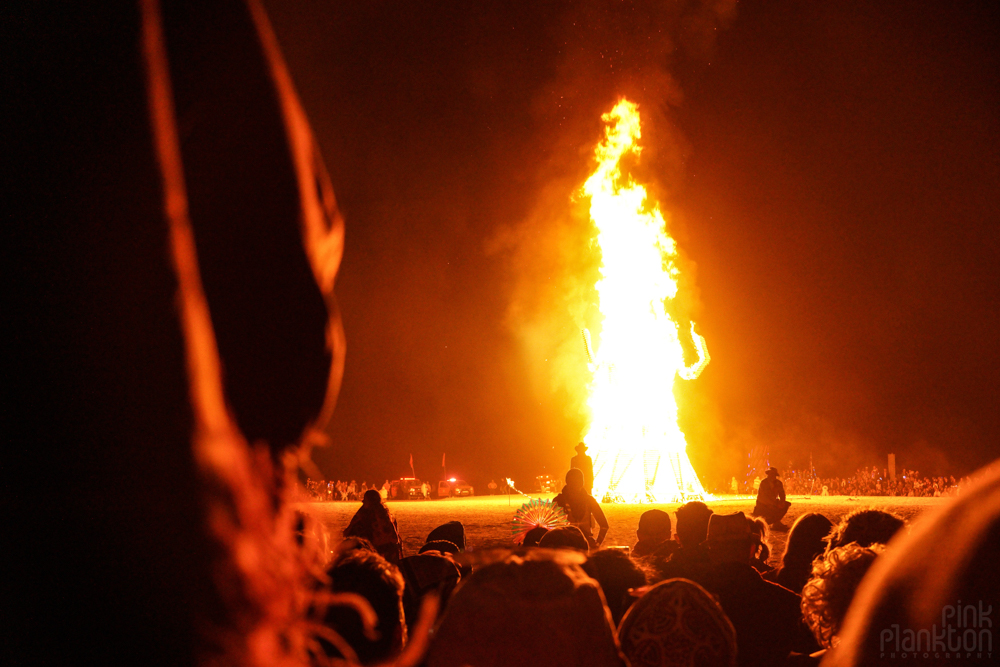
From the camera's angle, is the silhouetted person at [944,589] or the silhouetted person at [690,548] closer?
the silhouetted person at [944,589]

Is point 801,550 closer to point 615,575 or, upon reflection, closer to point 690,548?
point 690,548

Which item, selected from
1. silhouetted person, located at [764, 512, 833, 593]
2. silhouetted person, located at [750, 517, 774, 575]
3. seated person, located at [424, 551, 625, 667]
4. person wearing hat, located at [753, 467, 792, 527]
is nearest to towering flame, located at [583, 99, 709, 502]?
person wearing hat, located at [753, 467, 792, 527]

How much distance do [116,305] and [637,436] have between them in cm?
2578

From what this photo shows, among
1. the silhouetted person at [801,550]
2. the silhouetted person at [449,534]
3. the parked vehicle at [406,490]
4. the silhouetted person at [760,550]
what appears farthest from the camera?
the parked vehicle at [406,490]

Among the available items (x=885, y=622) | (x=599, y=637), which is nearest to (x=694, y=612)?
(x=599, y=637)

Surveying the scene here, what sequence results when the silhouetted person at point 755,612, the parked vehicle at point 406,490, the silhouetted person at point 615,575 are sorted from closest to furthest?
the silhouetted person at point 755,612 < the silhouetted person at point 615,575 < the parked vehicle at point 406,490

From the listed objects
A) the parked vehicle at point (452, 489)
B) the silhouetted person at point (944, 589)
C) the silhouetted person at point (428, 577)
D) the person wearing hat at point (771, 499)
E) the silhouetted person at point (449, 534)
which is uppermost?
the silhouetted person at point (944, 589)

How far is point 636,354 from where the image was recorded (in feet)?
86.5

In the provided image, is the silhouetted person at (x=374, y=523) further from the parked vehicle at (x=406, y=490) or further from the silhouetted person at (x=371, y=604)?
the parked vehicle at (x=406, y=490)

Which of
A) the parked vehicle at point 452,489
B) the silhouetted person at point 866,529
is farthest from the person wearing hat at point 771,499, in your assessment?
the parked vehicle at point 452,489

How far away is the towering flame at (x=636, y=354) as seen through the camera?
1008 inches

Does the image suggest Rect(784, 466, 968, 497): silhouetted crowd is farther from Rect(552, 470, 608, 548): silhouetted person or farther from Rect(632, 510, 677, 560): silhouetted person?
Rect(632, 510, 677, 560): silhouetted person

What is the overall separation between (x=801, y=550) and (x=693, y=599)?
2.84 meters

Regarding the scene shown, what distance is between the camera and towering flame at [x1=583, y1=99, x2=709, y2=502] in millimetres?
25594
